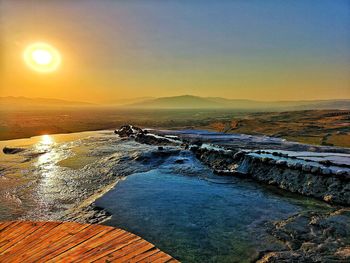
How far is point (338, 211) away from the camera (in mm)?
12086

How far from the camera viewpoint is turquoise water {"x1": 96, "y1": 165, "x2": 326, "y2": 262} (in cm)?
884

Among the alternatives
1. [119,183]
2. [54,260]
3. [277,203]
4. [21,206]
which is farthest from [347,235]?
[21,206]

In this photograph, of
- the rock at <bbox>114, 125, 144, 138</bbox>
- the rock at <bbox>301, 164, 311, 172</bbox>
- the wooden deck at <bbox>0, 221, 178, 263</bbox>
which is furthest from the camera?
the rock at <bbox>114, 125, 144, 138</bbox>

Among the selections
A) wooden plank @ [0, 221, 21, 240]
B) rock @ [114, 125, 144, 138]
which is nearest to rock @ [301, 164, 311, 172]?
wooden plank @ [0, 221, 21, 240]

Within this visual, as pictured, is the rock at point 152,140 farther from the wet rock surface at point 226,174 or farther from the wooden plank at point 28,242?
the wooden plank at point 28,242

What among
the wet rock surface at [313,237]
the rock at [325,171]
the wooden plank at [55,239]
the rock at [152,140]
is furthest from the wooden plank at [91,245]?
the rock at [152,140]

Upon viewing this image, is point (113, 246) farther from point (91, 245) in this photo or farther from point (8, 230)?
point (8, 230)

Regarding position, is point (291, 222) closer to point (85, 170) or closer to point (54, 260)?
point (54, 260)

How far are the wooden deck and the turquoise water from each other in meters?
3.05

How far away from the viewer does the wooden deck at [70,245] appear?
5281 mm

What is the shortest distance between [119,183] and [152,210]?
5.02 metres

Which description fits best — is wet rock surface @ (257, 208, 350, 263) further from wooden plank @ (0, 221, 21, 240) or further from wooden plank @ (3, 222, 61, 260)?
wooden plank @ (0, 221, 21, 240)

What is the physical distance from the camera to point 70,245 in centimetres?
586

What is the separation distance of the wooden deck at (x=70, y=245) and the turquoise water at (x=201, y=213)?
10.0ft
